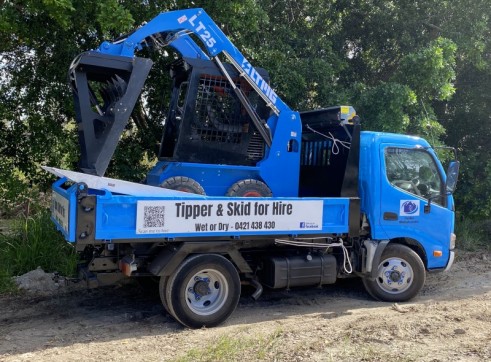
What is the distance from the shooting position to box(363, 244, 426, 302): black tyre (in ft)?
22.2

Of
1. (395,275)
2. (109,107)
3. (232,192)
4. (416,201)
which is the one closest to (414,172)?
(416,201)

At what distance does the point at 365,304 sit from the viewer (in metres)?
6.72

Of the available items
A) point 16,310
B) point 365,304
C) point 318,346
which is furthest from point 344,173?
point 16,310

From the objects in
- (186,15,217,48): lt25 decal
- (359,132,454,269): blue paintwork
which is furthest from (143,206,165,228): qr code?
(359,132,454,269): blue paintwork

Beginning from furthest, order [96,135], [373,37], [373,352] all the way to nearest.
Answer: [373,37]
[96,135]
[373,352]

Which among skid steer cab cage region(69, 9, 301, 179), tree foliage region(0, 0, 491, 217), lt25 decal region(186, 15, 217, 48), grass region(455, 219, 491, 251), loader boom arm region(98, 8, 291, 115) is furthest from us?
grass region(455, 219, 491, 251)

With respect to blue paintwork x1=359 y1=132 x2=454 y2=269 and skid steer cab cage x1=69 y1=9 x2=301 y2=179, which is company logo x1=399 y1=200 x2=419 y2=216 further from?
skid steer cab cage x1=69 y1=9 x2=301 y2=179

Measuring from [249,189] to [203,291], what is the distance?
61.9 inches

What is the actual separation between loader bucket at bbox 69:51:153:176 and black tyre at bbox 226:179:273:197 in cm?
162

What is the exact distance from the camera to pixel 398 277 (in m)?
6.82

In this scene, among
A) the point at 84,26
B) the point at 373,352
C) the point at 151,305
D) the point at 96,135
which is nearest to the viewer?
the point at 373,352

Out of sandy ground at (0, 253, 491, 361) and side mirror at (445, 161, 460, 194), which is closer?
sandy ground at (0, 253, 491, 361)

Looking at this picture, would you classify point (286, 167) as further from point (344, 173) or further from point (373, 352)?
point (373, 352)

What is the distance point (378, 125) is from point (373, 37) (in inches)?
143
